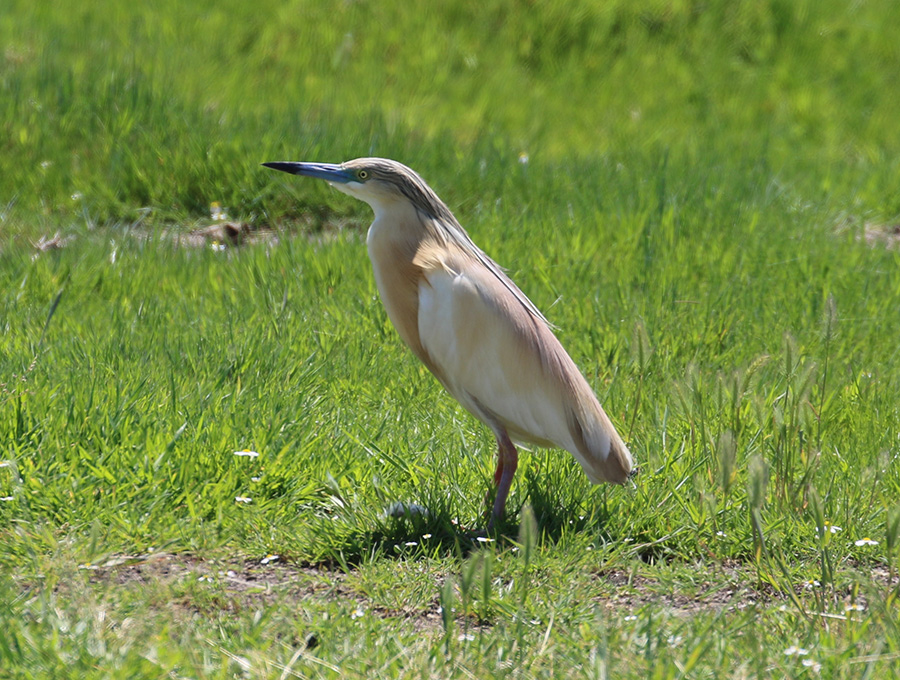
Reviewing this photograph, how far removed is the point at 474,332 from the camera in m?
3.46

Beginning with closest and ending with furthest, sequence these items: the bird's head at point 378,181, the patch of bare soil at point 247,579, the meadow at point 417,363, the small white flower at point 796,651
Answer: the small white flower at point 796,651
the meadow at point 417,363
the patch of bare soil at point 247,579
the bird's head at point 378,181

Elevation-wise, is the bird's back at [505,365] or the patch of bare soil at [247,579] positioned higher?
the bird's back at [505,365]

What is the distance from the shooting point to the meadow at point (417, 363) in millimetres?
2908

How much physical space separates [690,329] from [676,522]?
1.54 meters

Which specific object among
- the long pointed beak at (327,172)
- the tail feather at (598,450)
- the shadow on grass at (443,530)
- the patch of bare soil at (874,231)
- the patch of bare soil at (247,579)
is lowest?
the patch of bare soil at (247,579)

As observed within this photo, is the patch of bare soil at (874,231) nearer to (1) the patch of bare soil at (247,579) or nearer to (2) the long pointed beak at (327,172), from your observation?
(2) the long pointed beak at (327,172)

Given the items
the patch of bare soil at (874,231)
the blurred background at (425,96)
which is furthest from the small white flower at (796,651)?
the blurred background at (425,96)

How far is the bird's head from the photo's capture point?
3518 mm

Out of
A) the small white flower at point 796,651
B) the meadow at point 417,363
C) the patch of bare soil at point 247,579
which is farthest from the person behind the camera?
the patch of bare soil at point 247,579

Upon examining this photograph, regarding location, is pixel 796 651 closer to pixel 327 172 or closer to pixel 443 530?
pixel 443 530

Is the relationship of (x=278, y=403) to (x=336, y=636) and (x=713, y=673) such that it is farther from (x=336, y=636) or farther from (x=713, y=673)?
(x=713, y=673)

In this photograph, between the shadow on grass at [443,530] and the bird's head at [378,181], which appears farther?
the bird's head at [378,181]

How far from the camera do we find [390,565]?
330 centimetres

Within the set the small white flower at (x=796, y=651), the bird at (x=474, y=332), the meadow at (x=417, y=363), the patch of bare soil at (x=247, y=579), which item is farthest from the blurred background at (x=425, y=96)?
the small white flower at (x=796, y=651)
